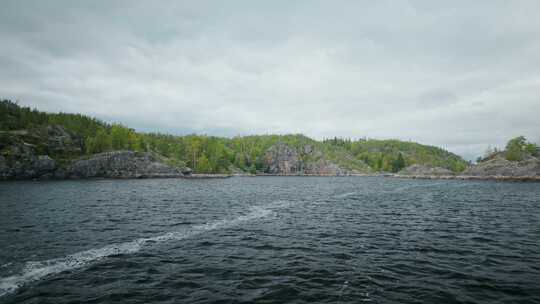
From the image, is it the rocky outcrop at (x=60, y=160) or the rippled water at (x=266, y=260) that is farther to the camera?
the rocky outcrop at (x=60, y=160)

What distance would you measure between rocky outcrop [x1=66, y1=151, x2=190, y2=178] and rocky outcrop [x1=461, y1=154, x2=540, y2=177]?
209146mm

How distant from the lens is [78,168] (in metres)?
140

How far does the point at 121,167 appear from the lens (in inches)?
6260

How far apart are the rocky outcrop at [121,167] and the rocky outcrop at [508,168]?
209m

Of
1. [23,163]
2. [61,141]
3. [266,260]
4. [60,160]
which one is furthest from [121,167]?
[266,260]

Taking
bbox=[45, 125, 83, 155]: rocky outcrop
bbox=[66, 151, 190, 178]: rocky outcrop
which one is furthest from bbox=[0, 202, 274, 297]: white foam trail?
bbox=[45, 125, 83, 155]: rocky outcrop

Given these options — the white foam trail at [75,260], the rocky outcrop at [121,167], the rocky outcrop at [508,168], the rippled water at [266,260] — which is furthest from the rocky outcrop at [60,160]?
the rocky outcrop at [508,168]

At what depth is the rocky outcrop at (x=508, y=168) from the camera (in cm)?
15925

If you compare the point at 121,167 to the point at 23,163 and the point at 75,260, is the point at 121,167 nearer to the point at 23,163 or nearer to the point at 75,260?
the point at 23,163

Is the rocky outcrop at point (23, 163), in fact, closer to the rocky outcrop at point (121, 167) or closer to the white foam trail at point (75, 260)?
the rocky outcrop at point (121, 167)

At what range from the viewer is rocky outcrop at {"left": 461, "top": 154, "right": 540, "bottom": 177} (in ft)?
522

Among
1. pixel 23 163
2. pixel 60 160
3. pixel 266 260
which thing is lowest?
pixel 266 260

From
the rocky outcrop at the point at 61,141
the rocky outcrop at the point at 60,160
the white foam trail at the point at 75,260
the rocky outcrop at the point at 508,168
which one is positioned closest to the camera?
the white foam trail at the point at 75,260

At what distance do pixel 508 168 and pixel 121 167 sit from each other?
23873 cm
